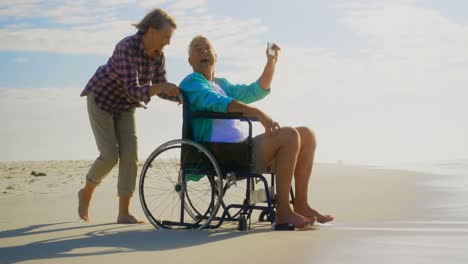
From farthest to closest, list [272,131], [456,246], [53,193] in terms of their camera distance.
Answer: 1. [53,193]
2. [272,131]
3. [456,246]

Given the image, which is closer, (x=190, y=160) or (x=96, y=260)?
(x=96, y=260)

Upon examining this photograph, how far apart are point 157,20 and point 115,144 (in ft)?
3.20

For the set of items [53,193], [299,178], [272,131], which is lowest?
[53,193]

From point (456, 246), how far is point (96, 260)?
1758 mm

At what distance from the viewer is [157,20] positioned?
4.78 m

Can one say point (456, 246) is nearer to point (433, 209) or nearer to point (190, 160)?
point (190, 160)

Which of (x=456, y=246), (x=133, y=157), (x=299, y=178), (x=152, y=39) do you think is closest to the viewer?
(x=456, y=246)

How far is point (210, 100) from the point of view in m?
4.20

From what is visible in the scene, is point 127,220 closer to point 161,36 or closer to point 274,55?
point 161,36

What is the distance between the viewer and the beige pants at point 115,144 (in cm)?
509

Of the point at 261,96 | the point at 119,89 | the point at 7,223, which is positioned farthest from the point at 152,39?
the point at 7,223

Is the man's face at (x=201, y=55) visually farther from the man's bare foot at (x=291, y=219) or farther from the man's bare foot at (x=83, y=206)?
the man's bare foot at (x=83, y=206)

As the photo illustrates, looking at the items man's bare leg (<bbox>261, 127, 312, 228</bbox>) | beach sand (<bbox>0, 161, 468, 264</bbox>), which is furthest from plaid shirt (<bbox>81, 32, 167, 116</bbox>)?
man's bare leg (<bbox>261, 127, 312, 228</bbox>)

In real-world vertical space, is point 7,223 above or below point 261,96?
below
